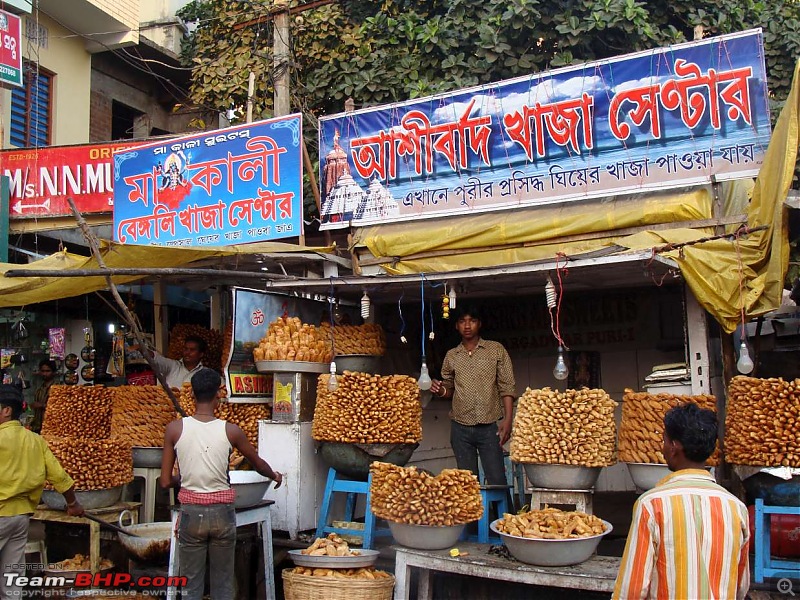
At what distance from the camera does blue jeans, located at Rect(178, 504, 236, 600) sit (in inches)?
168

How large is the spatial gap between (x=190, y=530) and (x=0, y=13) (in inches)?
299

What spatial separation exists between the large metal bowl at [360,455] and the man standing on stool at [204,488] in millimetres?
1564

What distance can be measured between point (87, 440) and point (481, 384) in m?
3.26

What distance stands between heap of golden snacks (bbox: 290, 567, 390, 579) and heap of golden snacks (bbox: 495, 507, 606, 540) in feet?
2.95

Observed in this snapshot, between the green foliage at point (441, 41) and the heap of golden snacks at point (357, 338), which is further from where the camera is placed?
the green foliage at point (441, 41)

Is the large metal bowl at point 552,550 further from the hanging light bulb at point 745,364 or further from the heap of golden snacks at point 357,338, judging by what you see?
the heap of golden snacks at point 357,338

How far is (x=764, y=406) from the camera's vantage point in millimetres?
4699

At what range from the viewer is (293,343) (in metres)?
6.41

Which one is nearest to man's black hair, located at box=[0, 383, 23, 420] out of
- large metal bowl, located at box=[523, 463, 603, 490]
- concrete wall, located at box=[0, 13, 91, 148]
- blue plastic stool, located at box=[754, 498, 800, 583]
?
large metal bowl, located at box=[523, 463, 603, 490]

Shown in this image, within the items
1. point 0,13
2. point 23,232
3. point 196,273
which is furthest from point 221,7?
point 196,273

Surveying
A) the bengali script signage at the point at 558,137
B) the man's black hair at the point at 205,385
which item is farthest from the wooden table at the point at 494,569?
the bengali script signage at the point at 558,137

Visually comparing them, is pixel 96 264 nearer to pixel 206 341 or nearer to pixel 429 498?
pixel 206 341

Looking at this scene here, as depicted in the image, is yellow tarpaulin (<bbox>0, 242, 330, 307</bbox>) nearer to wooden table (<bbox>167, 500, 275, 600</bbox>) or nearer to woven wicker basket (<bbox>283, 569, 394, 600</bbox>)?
wooden table (<bbox>167, 500, 275, 600</bbox>)

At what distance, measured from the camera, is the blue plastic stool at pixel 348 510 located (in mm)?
5605
